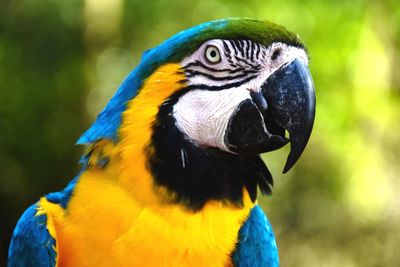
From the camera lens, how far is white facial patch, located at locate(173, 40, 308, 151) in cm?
174

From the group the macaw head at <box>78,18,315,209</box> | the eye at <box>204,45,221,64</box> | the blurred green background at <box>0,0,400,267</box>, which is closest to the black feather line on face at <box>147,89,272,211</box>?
the macaw head at <box>78,18,315,209</box>

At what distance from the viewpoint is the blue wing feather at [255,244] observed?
191 centimetres

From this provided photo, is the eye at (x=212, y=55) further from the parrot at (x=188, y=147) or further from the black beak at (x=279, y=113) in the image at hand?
the black beak at (x=279, y=113)

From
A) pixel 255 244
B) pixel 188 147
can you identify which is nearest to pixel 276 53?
pixel 188 147

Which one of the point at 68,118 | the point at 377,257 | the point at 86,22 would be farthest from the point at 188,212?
the point at 68,118

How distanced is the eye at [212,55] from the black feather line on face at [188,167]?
0.13m

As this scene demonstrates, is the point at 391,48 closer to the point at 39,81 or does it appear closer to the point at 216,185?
the point at 39,81

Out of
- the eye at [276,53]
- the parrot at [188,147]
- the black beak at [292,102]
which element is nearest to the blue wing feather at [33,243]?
the parrot at [188,147]

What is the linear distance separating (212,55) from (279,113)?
29cm

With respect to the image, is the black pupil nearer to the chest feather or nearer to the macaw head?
the macaw head

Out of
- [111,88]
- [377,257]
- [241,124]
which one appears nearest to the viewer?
[241,124]

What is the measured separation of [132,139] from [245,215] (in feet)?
1.57

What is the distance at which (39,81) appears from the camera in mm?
9914

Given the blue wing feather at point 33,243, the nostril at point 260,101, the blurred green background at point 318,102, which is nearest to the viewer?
the nostril at point 260,101
